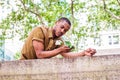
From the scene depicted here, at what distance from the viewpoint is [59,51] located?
459cm

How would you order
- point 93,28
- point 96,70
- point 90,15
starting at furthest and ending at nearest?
point 93,28 → point 90,15 → point 96,70

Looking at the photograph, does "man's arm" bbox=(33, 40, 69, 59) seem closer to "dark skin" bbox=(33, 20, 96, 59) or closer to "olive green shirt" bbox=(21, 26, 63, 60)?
"dark skin" bbox=(33, 20, 96, 59)

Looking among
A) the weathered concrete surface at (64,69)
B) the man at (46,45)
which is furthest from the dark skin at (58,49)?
the weathered concrete surface at (64,69)

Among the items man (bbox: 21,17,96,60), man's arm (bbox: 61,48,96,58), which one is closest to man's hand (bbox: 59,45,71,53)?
man (bbox: 21,17,96,60)

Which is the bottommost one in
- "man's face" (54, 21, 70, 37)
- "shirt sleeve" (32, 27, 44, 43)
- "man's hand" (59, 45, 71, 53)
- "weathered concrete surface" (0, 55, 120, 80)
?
"weathered concrete surface" (0, 55, 120, 80)

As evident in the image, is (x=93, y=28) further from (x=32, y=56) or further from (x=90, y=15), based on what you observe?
(x=32, y=56)

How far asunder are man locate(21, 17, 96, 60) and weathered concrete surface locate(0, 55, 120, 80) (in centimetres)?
31

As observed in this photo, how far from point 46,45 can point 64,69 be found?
700 millimetres

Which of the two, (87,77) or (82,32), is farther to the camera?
(82,32)

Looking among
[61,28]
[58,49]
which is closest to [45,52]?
[58,49]

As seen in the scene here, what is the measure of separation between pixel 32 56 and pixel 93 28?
59.4 ft

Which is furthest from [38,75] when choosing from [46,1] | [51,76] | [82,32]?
[82,32]

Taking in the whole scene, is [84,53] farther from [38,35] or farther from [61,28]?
[38,35]

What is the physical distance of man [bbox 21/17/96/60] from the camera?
462 cm
